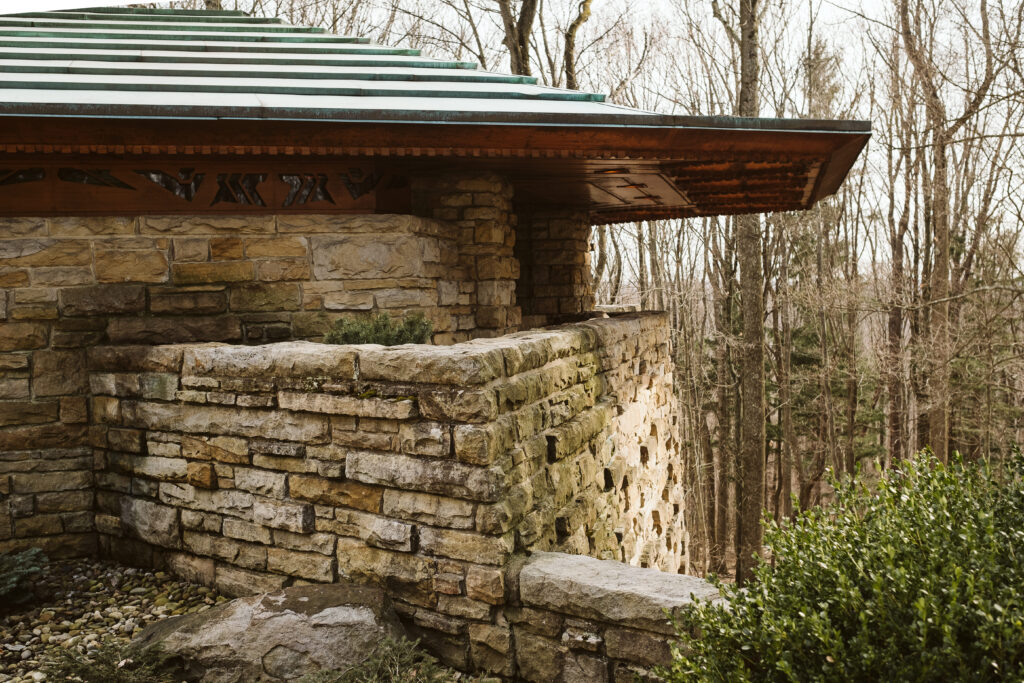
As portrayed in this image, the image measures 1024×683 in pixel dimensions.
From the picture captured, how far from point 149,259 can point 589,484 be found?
10.8 feet

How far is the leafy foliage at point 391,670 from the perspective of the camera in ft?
9.35

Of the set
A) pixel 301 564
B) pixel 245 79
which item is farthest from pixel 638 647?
pixel 245 79

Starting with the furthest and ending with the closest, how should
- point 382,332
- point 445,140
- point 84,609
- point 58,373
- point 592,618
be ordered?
point 445,140
point 58,373
point 382,332
point 84,609
point 592,618

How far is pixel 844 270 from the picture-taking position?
17.4 metres

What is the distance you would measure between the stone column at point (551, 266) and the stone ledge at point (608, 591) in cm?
541

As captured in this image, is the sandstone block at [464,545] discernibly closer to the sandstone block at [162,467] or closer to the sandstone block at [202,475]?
the sandstone block at [202,475]

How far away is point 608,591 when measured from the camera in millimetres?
2941

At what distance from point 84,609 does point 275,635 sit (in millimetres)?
1511

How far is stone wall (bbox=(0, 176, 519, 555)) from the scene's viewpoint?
4387 millimetres

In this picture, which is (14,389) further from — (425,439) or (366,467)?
(425,439)

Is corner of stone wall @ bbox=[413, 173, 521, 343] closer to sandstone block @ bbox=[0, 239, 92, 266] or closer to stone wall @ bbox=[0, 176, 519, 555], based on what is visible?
stone wall @ bbox=[0, 176, 519, 555]

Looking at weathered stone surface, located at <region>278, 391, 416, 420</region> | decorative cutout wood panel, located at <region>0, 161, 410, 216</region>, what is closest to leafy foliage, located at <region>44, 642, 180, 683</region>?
weathered stone surface, located at <region>278, 391, 416, 420</region>

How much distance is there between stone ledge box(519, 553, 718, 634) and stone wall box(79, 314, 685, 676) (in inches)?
5.7

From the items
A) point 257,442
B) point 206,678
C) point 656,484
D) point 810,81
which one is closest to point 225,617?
point 206,678
